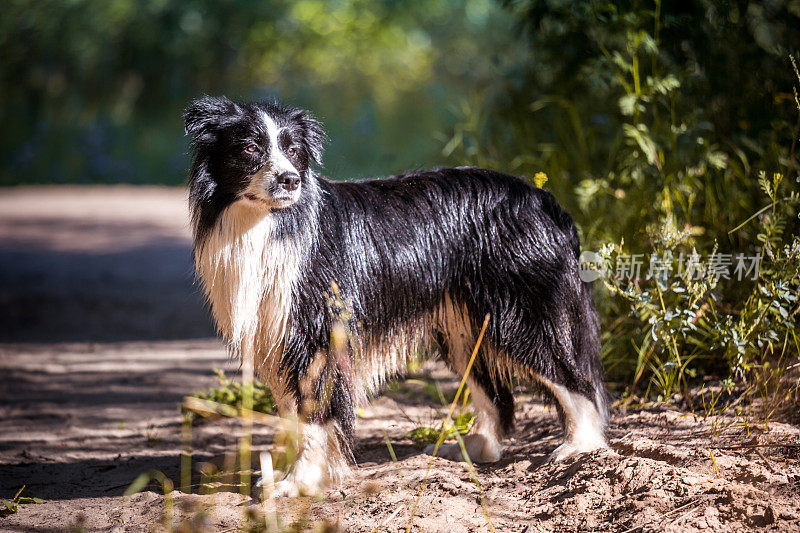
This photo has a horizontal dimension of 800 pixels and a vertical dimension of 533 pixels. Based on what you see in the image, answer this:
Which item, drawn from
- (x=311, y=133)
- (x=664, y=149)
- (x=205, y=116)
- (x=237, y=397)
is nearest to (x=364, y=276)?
(x=311, y=133)

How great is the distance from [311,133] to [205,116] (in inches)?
18.4

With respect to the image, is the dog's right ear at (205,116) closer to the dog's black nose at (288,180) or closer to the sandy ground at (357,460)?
the dog's black nose at (288,180)

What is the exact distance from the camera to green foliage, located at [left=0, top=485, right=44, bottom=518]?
3.10m

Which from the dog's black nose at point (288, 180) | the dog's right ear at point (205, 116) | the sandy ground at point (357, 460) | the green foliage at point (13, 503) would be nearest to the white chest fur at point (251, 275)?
the dog's black nose at point (288, 180)

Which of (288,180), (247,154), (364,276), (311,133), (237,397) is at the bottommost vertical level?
(237,397)

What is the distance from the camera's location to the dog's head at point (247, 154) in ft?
9.80

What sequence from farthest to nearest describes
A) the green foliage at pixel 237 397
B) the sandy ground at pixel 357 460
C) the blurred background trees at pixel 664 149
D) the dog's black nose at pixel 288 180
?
the green foliage at pixel 237 397 < the blurred background trees at pixel 664 149 < the dog's black nose at pixel 288 180 < the sandy ground at pixel 357 460

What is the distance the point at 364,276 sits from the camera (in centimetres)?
331

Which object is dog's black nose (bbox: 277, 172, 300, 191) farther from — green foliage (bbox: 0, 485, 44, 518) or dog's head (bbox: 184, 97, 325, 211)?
green foliage (bbox: 0, 485, 44, 518)

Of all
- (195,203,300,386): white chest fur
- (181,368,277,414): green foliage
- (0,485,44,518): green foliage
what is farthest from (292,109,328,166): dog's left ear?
(0,485,44,518): green foliage

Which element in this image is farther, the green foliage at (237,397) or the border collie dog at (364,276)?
the green foliage at (237,397)

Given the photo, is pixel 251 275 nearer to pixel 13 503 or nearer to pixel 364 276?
pixel 364 276

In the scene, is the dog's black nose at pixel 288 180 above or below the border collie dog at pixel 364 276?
above

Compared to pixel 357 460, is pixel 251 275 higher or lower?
higher
